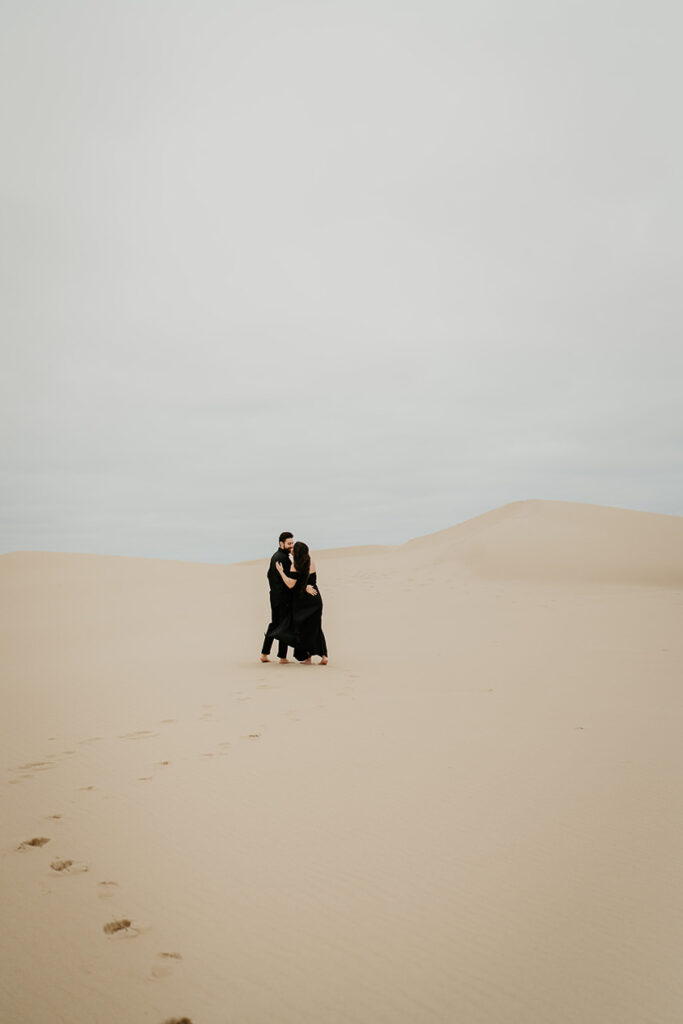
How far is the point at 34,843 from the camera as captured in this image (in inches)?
133

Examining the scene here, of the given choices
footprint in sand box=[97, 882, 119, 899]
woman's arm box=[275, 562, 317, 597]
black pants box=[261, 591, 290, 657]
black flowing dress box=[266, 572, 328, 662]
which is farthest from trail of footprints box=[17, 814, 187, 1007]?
black pants box=[261, 591, 290, 657]

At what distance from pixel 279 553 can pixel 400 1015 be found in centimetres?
747

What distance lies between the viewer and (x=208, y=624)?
15195 mm

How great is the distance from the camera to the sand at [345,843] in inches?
90.7

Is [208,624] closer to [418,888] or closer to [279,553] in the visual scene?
[279,553]

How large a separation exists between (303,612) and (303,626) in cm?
25

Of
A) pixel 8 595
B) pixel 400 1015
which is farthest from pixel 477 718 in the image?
pixel 8 595

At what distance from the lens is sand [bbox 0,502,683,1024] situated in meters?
2.30

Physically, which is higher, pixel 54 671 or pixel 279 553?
pixel 279 553

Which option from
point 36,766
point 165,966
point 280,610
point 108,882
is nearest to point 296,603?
point 280,610

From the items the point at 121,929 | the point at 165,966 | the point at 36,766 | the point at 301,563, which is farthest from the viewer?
the point at 301,563

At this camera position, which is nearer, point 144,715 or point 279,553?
point 144,715

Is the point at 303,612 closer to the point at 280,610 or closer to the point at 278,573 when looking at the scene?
the point at 280,610

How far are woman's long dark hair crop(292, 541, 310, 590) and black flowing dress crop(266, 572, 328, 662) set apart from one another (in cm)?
10
